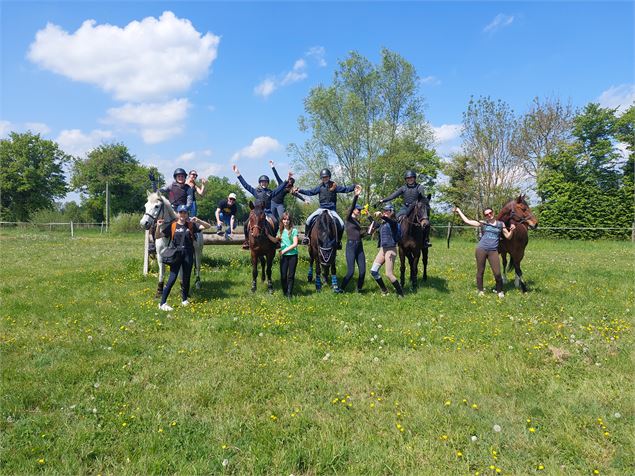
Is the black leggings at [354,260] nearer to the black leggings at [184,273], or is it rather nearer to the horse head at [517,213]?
the horse head at [517,213]

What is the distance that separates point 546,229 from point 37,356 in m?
37.6

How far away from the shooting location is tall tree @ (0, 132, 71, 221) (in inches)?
2352

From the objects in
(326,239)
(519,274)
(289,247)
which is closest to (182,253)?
(289,247)

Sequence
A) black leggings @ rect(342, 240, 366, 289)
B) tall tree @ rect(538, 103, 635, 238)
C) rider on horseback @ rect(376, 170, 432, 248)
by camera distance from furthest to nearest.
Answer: tall tree @ rect(538, 103, 635, 238) → rider on horseback @ rect(376, 170, 432, 248) → black leggings @ rect(342, 240, 366, 289)

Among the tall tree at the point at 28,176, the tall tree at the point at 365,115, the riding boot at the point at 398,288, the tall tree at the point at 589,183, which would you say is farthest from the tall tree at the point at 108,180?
the riding boot at the point at 398,288

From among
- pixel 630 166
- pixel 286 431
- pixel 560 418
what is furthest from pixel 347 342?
pixel 630 166

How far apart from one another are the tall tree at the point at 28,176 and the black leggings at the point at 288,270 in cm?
6596

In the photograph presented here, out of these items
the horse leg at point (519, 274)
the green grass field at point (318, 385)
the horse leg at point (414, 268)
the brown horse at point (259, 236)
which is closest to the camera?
the green grass field at point (318, 385)

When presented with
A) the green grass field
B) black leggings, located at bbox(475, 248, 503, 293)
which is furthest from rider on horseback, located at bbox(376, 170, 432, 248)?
the green grass field

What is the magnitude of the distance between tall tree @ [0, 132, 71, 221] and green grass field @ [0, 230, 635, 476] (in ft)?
208

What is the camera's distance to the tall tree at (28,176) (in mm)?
59750

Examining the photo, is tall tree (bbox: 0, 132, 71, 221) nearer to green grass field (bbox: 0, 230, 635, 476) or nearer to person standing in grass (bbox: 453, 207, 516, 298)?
green grass field (bbox: 0, 230, 635, 476)

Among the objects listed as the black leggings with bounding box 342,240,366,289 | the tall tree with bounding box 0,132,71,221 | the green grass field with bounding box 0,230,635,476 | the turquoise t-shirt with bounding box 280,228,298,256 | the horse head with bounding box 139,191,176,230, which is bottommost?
the green grass field with bounding box 0,230,635,476

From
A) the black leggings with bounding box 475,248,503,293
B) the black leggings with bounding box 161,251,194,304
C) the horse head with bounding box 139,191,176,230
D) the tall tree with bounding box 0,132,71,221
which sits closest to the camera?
the black leggings with bounding box 161,251,194,304
